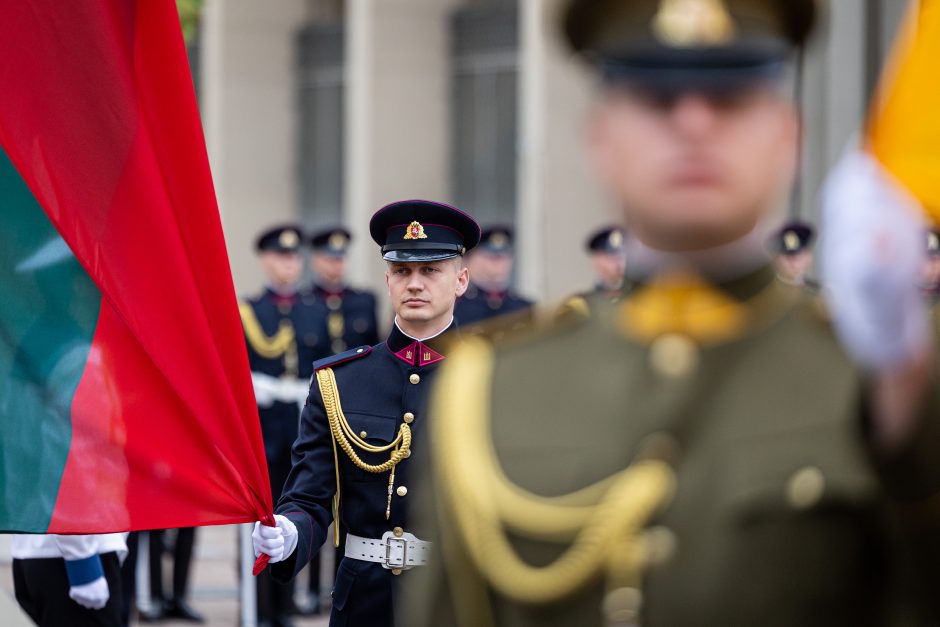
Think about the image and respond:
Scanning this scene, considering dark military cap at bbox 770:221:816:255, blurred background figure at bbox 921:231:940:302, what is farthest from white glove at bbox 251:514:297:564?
dark military cap at bbox 770:221:816:255

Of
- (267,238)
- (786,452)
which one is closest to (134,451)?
(786,452)

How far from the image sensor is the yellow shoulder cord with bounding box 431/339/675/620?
184cm

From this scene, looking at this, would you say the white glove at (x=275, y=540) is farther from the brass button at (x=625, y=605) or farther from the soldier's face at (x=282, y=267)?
the soldier's face at (x=282, y=267)

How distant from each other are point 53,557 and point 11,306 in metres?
1.90

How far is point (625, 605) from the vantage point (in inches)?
72.1

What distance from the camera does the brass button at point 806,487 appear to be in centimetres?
174

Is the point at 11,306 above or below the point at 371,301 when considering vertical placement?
above

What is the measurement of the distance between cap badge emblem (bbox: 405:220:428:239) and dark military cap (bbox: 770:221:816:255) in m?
5.27

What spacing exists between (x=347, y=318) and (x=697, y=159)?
9.52 metres

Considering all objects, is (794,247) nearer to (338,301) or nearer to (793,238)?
(793,238)

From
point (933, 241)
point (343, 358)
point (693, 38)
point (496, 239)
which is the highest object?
point (693, 38)

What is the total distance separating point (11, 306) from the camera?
419cm

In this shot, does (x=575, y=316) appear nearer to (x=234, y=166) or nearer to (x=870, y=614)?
(x=870, y=614)

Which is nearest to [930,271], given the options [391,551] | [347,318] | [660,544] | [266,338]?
[660,544]
